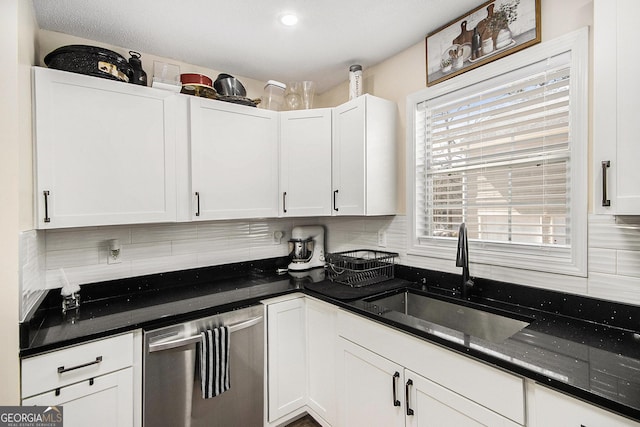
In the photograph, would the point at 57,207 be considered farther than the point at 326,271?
No

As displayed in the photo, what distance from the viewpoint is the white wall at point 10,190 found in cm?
115

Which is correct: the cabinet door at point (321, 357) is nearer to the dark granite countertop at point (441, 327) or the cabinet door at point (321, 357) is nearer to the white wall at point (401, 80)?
the dark granite countertop at point (441, 327)

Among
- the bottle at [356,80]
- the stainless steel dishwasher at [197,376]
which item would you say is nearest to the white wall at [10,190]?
the stainless steel dishwasher at [197,376]

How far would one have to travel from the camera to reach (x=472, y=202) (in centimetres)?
181

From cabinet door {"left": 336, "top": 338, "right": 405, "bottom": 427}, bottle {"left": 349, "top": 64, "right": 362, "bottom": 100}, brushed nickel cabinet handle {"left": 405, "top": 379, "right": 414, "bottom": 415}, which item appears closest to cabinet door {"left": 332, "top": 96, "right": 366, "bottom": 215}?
bottle {"left": 349, "top": 64, "right": 362, "bottom": 100}

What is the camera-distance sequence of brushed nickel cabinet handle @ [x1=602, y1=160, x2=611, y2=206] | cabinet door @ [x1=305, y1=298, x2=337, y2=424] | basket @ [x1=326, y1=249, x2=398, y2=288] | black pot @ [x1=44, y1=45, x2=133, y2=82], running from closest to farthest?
brushed nickel cabinet handle @ [x1=602, y1=160, x2=611, y2=206]
black pot @ [x1=44, y1=45, x2=133, y2=82]
cabinet door @ [x1=305, y1=298, x2=337, y2=424]
basket @ [x1=326, y1=249, x2=398, y2=288]

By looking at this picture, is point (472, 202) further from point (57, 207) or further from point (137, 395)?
point (57, 207)

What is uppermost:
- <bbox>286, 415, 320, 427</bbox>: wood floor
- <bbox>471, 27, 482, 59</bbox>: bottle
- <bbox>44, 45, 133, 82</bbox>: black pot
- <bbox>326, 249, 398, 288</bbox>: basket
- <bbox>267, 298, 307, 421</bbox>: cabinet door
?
<bbox>471, 27, 482, 59</bbox>: bottle

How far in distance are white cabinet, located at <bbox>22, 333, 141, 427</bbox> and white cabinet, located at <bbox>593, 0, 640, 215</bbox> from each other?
80.3 inches

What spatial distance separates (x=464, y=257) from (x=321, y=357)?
1.03m

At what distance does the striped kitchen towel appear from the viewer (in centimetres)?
160

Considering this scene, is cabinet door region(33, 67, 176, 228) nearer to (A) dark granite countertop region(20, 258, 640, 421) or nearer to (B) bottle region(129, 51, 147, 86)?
(B) bottle region(129, 51, 147, 86)

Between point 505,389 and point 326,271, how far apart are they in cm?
148

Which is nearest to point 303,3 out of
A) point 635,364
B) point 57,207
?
point 57,207
